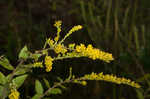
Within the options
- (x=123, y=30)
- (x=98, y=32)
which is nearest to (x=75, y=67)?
(x=98, y=32)

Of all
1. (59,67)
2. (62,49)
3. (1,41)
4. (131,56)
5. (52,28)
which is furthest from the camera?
(1,41)

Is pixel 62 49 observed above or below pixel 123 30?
below

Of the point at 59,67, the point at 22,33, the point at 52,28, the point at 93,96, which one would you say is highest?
the point at 22,33

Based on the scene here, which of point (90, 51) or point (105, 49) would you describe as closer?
point (90, 51)

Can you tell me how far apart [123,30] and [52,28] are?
0.59 m

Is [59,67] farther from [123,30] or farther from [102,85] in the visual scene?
[123,30]

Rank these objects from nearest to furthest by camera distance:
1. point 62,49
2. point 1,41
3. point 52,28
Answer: point 62,49 < point 52,28 < point 1,41

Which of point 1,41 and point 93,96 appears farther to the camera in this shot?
point 1,41

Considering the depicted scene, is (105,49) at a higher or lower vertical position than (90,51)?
higher

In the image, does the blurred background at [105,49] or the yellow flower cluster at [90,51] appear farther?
the blurred background at [105,49]

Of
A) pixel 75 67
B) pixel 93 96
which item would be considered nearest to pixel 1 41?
pixel 75 67

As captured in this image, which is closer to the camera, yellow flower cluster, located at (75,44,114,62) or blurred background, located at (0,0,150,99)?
yellow flower cluster, located at (75,44,114,62)

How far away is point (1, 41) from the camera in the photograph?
6.88 feet

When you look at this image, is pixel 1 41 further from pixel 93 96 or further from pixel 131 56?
pixel 131 56
